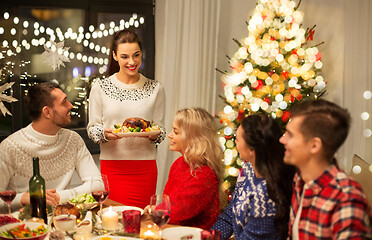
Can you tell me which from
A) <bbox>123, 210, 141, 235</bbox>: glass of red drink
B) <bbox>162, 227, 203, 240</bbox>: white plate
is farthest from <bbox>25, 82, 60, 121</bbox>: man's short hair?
<bbox>162, 227, 203, 240</bbox>: white plate

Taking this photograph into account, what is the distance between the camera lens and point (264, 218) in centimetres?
188

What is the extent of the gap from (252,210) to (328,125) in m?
0.58

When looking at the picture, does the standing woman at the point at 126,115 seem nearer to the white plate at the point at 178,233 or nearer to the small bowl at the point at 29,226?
the white plate at the point at 178,233

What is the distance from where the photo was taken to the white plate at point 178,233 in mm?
1852

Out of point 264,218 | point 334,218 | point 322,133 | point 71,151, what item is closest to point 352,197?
point 334,218

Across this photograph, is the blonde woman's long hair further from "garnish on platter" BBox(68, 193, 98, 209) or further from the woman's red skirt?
the woman's red skirt

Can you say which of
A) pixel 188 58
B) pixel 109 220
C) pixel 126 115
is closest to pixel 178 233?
pixel 109 220

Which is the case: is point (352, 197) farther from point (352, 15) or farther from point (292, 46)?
point (352, 15)

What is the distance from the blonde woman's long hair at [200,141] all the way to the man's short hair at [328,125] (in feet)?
2.67

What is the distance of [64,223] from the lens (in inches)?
71.9

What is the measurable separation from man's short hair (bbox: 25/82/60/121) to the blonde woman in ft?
2.64

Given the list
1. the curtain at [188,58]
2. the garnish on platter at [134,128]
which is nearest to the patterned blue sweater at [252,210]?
the garnish on platter at [134,128]

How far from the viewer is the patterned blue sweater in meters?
1.89

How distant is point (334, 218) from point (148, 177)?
75.6 inches
